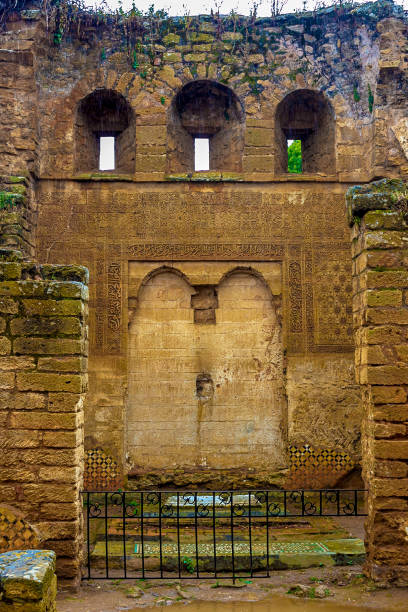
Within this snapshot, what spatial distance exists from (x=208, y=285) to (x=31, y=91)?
4061mm

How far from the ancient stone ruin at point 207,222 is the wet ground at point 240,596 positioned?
347 cm

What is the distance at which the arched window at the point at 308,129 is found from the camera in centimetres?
1017

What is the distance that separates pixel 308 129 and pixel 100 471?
651cm

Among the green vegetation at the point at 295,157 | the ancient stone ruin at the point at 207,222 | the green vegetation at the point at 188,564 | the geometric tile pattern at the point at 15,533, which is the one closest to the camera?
the geometric tile pattern at the point at 15,533

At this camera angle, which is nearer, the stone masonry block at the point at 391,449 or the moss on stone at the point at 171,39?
the stone masonry block at the point at 391,449

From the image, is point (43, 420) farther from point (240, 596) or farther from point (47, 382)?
point (240, 596)

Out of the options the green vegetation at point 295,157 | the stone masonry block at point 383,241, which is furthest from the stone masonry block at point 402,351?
the green vegetation at point 295,157

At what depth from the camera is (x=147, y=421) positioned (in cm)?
957

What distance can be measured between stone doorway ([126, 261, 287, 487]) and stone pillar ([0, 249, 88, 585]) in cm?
385

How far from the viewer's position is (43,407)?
5617 millimetres

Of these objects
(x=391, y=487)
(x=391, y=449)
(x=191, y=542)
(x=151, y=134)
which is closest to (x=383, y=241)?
(x=391, y=449)

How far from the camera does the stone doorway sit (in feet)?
31.2

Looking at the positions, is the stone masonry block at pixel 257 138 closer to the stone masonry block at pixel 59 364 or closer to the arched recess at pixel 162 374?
the arched recess at pixel 162 374

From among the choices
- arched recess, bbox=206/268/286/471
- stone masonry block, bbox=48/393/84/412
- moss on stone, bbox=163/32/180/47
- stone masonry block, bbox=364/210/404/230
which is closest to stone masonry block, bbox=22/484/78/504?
stone masonry block, bbox=48/393/84/412
